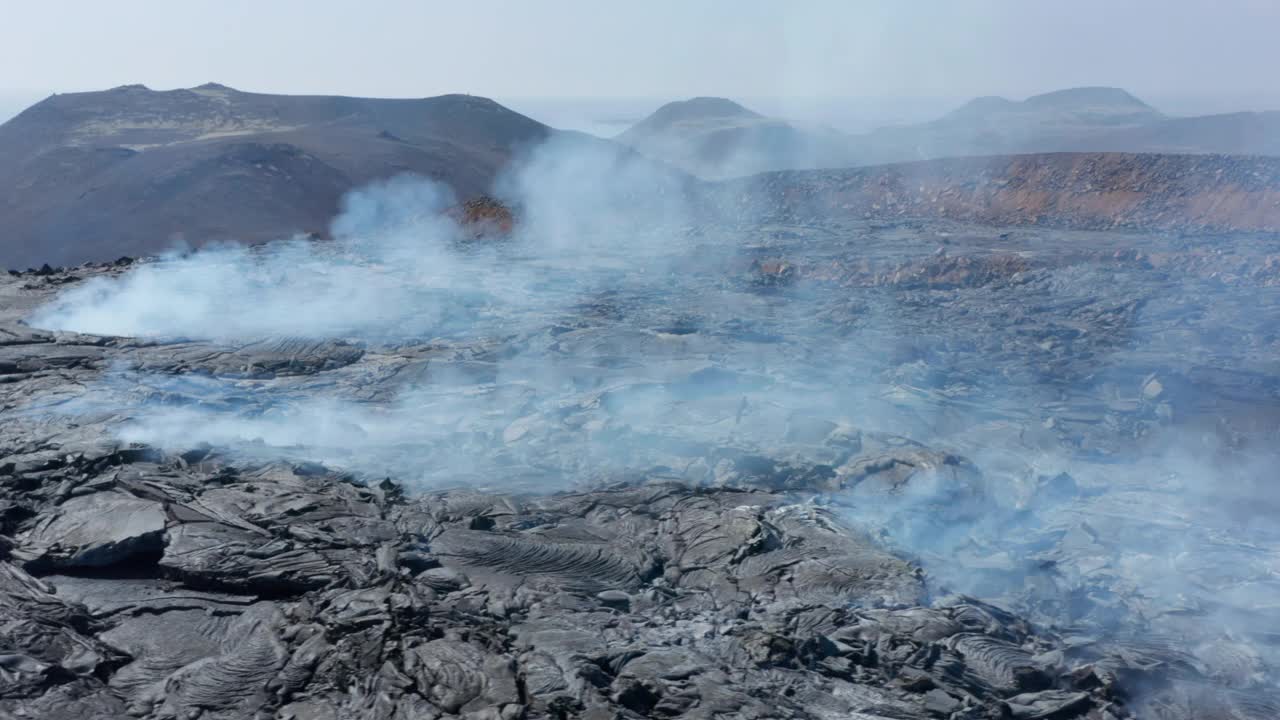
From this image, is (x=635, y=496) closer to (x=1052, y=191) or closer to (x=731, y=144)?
(x=1052, y=191)

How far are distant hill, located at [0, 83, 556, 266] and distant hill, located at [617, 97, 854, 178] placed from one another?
364 inches

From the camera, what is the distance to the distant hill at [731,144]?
48.8 m

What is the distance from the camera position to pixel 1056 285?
1948 centimetres

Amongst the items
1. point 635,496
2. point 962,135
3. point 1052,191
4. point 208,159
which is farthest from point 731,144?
point 635,496

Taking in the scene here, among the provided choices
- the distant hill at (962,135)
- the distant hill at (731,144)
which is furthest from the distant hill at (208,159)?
the distant hill at (962,135)

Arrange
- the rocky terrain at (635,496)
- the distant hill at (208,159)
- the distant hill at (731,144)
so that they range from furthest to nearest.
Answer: the distant hill at (731,144), the distant hill at (208,159), the rocky terrain at (635,496)

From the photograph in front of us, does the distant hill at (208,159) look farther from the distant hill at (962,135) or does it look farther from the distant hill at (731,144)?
the distant hill at (962,135)

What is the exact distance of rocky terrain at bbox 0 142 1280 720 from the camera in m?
6.38

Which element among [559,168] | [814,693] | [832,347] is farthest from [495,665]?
[559,168]

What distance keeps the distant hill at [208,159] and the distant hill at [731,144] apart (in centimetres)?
925

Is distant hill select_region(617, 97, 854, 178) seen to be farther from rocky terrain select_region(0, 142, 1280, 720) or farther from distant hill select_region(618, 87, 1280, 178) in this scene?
rocky terrain select_region(0, 142, 1280, 720)

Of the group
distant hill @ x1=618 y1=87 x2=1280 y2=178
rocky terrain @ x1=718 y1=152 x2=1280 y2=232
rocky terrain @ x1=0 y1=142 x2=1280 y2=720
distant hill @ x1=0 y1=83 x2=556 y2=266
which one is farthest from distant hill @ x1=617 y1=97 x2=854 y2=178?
rocky terrain @ x1=0 y1=142 x2=1280 y2=720

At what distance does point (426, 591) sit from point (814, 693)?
3.25 m

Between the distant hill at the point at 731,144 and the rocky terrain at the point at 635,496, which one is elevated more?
the distant hill at the point at 731,144
